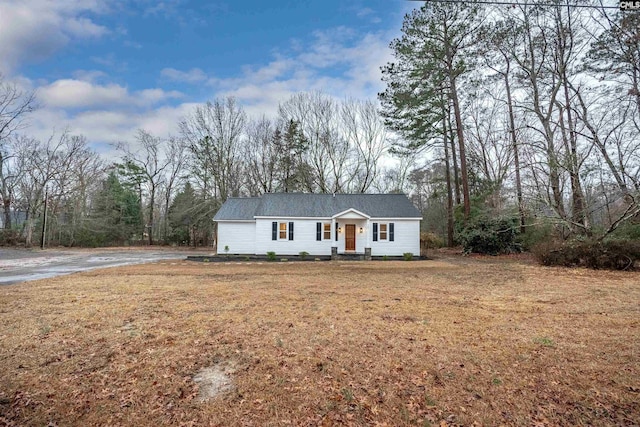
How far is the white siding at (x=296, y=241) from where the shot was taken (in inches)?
763

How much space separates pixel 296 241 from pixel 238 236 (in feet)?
12.1

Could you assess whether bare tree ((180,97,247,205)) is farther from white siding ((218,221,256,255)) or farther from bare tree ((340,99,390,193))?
white siding ((218,221,256,255))

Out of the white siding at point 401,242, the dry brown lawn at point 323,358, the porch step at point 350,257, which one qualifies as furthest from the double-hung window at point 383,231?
the dry brown lawn at point 323,358

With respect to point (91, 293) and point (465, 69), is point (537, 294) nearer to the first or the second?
point (91, 293)

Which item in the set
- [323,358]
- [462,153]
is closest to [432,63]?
[462,153]

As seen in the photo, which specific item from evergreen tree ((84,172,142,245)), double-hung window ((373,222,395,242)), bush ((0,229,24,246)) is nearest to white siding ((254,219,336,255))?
double-hung window ((373,222,395,242))

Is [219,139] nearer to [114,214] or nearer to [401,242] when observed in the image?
[114,214]

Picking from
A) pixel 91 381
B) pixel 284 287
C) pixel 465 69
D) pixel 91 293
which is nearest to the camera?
pixel 91 381

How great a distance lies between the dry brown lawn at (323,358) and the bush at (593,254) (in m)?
5.86

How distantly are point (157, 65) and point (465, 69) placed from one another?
1750 cm

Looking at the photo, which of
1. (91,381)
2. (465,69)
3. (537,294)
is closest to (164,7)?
(91,381)

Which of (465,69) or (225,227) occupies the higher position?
(465,69)

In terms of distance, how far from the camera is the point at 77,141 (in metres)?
29.9

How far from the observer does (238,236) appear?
2002 centimetres
